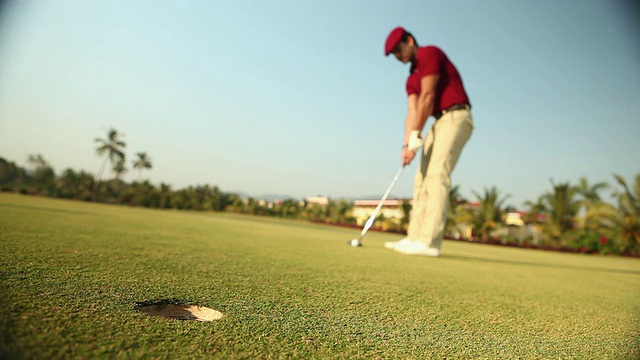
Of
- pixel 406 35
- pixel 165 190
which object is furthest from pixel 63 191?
pixel 406 35

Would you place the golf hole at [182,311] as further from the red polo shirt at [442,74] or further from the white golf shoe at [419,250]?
the red polo shirt at [442,74]

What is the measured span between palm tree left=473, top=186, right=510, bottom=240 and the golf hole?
93.1ft

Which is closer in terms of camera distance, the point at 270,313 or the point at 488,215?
the point at 270,313

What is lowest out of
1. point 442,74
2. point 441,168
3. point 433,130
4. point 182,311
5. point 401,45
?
point 182,311

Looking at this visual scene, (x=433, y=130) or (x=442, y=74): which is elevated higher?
(x=442, y=74)

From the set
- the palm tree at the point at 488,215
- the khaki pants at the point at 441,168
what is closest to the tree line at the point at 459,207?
the palm tree at the point at 488,215

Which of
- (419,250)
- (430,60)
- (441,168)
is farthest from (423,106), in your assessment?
(419,250)

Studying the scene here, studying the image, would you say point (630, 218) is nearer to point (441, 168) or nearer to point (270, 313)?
point (441, 168)

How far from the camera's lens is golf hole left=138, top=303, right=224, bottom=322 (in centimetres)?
122

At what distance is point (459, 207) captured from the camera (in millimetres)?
28109

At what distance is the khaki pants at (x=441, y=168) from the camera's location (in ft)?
14.0

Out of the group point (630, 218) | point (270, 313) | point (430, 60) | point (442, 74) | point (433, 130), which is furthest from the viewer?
point (630, 218)

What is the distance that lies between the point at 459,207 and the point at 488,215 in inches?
82.8

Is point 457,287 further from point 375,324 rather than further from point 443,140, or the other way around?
point 443,140
